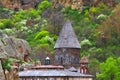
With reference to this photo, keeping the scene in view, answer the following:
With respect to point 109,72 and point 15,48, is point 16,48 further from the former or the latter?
point 109,72

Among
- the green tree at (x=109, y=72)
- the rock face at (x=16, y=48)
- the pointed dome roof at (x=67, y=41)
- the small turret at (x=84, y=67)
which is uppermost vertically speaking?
the rock face at (x=16, y=48)

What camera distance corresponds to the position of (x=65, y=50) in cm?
7706

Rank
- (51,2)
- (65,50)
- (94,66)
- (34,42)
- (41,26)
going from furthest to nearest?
(51,2), (41,26), (34,42), (94,66), (65,50)

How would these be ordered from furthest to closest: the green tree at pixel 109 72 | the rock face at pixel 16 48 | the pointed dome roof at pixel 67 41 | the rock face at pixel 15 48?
1. the green tree at pixel 109 72
2. the pointed dome roof at pixel 67 41
3. the rock face at pixel 15 48
4. the rock face at pixel 16 48

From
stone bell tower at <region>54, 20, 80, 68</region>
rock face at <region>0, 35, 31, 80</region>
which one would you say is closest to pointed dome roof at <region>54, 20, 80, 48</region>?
stone bell tower at <region>54, 20, 80, 68</region>

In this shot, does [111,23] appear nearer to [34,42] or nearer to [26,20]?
[34,42]

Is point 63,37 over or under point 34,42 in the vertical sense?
over

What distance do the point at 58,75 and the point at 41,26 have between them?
74142 mm

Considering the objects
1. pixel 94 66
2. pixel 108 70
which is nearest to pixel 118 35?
pixel 94 66

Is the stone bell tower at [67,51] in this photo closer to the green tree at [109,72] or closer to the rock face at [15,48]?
the green tree at [109,72]

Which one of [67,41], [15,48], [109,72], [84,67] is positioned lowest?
[109,72]

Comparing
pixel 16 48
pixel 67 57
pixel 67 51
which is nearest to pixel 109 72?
pixel 67 57

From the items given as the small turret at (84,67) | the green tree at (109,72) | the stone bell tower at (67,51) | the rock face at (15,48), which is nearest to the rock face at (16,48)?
the rock face at (15,48)

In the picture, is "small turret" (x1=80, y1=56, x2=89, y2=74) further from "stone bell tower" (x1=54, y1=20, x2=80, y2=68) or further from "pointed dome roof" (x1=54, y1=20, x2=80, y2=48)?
"pointed dome roof" (x1=54, y1=20, x2=80, y2=48)
